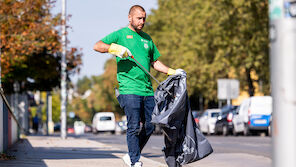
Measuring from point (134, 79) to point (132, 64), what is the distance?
167 millimetres

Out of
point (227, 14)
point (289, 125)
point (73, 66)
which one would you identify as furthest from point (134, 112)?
point (227, 14)

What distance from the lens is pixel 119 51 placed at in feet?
23.3

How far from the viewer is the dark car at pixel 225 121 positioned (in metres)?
33.0

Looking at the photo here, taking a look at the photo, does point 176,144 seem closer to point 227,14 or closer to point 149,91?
point 149,91

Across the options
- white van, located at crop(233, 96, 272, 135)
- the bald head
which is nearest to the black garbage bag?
the bald head

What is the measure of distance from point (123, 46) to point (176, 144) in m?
1.18

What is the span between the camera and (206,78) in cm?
4588

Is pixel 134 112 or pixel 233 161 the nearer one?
pixel 134 112

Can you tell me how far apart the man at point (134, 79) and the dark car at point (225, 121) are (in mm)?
25725

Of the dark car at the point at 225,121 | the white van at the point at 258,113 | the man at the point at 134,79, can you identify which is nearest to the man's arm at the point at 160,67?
the man at the point at 134,79

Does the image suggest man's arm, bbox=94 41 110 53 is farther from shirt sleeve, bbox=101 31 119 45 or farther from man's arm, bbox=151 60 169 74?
man's arm, bbox=151 60 169 74

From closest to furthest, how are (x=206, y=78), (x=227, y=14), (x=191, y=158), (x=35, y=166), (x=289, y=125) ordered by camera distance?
(x=289, y=125) → (x=191, y=158) → (x=35, y=166) → (x=227, y=14) → (x=206, y=78)

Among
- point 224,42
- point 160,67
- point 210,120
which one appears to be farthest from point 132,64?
point 224,42

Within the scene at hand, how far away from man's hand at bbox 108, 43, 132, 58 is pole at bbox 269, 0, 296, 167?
12.5ft
